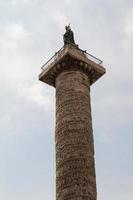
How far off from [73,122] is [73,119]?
0.11 m

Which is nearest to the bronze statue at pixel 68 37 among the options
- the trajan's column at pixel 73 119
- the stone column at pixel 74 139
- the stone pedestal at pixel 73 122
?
the trajan's column at pixel 73 119

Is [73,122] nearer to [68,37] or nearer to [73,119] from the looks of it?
[73,119]

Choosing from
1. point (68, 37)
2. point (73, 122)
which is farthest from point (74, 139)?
point (68, 37)

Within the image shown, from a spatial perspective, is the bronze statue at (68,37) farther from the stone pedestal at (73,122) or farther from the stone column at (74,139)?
the stone column at (74,139)

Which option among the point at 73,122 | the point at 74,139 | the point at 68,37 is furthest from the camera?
the point at 68,37

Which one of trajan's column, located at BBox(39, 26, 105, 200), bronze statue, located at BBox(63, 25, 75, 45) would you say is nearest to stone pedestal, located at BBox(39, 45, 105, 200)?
trajan's column, located at BBox(39, 26, 105, 200)

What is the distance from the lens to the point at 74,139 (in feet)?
46.1

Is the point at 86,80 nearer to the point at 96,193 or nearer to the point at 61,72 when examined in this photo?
the point at 61,72

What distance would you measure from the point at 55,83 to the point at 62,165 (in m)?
3.56

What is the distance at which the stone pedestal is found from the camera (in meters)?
13.4

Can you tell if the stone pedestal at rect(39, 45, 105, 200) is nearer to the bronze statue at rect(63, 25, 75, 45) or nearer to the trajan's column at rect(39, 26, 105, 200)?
the trajan's column at rect(39, 26, 105, 200)

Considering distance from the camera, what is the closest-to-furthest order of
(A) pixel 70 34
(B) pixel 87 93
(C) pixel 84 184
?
1. (C) pixel 84 184
2. (B) pixel 87 93
3. (A) pixel 70 34

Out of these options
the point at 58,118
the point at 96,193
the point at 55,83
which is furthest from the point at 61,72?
the point at 96,193

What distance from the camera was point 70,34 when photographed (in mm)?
17328
